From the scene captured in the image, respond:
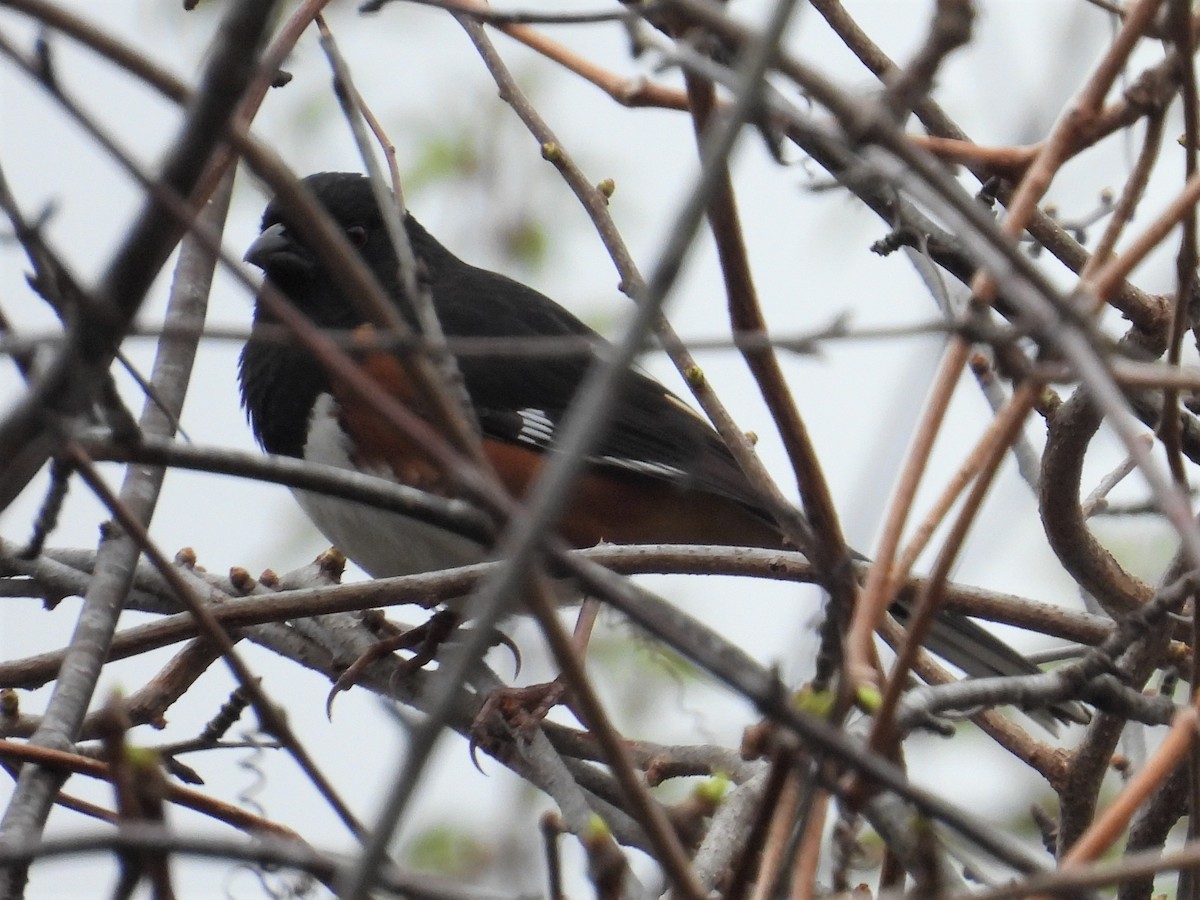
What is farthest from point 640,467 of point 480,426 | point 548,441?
point 480,426

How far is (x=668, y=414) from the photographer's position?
3064mm

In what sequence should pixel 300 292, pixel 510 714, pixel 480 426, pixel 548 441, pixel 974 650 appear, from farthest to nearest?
pixel 300 292, pixel 548 441, pixel 480 426, pixel 974 650, pixel 510 714

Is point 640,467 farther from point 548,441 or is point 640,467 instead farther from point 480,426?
point 480,426

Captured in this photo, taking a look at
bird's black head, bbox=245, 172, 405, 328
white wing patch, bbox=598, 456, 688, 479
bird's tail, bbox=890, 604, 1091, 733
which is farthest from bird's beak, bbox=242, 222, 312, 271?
bird's tail, bbox=890, 604, 1091, 733

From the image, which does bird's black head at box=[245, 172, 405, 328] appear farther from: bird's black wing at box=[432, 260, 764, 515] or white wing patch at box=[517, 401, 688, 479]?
white wing patch at box=[517, 401, 688, 479]

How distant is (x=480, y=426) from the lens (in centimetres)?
264

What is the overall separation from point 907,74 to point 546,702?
1.45 meters

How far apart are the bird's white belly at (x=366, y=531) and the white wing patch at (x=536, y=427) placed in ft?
0.87

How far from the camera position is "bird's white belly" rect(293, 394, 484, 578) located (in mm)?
2650

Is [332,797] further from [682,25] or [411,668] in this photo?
[411,668]

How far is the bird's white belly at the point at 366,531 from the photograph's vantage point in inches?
104

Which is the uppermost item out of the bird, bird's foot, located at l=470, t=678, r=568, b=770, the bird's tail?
the bird

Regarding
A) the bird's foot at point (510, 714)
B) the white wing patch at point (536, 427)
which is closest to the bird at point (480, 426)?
the white wing patch at point (536, 427)

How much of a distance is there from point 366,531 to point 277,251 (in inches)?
24.8
